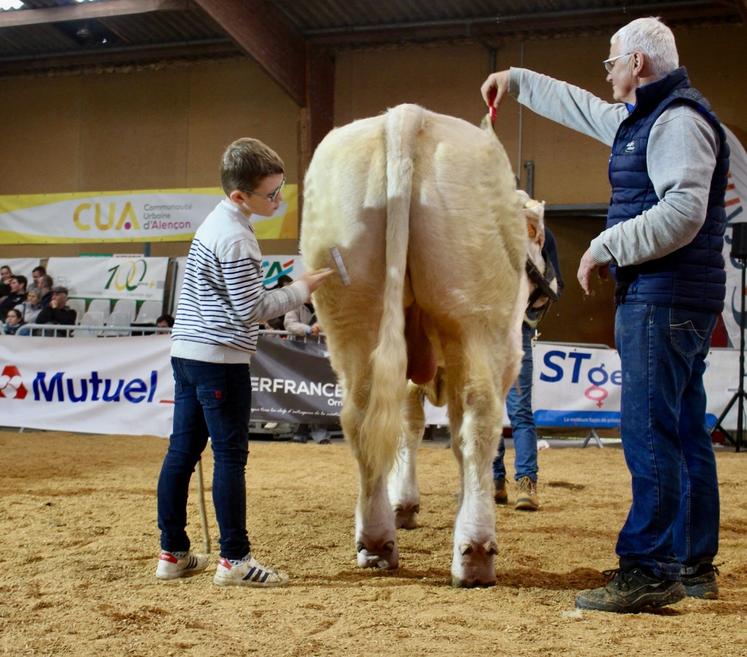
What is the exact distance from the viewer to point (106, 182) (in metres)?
15.9

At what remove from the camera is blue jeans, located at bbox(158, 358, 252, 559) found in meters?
3.26

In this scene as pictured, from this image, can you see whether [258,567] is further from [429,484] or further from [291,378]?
[291,378]

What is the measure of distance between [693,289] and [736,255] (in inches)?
260

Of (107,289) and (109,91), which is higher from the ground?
(109,91)

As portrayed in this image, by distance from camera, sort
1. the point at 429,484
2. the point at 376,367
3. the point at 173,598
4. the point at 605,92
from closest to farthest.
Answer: the point at 173,598
the point at 376,367
the point at 429,484
the point at 605,92

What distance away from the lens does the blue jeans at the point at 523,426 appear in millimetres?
5309

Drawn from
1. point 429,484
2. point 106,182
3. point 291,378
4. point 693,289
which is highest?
point 106,182

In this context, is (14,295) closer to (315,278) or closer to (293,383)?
(293,383)

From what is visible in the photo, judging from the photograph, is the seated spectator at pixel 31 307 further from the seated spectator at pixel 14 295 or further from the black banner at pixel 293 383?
the black banner at pixel 293 383

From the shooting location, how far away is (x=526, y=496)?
5.16 meters

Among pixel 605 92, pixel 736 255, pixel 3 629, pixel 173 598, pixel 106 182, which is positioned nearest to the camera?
pixel 3 629

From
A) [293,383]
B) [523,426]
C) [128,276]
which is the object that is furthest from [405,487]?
[128,276]

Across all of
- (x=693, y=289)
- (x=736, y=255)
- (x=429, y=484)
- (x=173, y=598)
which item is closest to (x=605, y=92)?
(x=736, y=255)

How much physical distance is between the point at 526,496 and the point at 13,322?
338 inches
